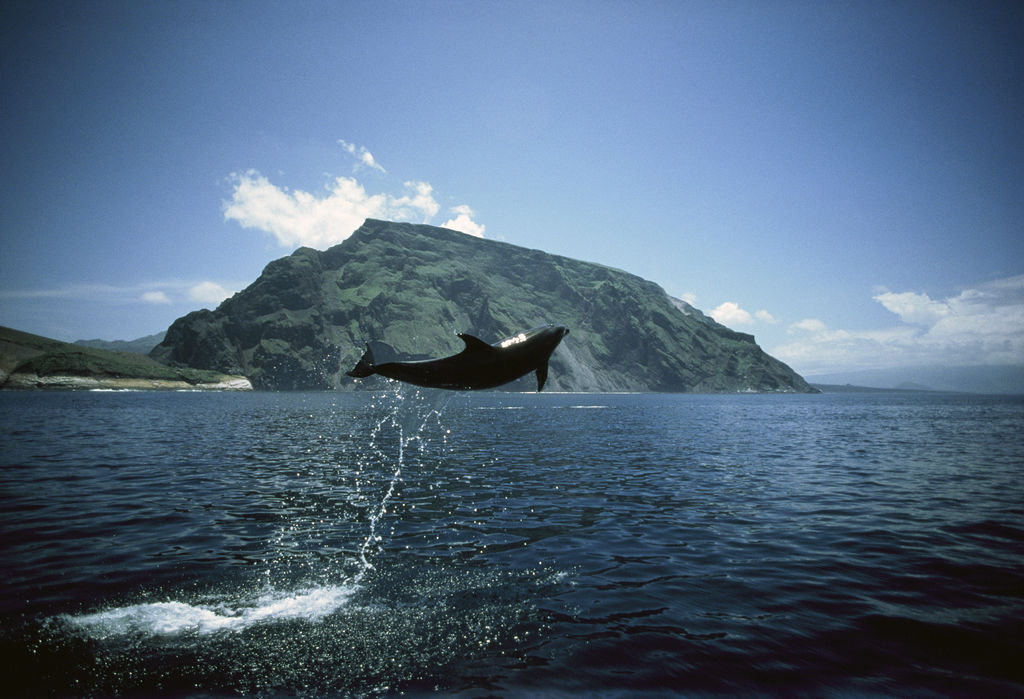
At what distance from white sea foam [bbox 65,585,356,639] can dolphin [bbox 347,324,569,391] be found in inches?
315

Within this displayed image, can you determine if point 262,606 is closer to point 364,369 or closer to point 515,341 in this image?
point 364,369

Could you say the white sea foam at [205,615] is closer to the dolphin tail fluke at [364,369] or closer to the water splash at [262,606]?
the water splash at [262,606]

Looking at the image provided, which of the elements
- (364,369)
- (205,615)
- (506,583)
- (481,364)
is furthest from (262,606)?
(481,364)

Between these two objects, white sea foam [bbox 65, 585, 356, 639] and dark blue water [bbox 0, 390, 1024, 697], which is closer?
dark blue water [bbox 0, 390, 1024, 697]

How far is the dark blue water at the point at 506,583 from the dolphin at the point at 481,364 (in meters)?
5.59

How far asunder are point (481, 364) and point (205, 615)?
9.90 metres

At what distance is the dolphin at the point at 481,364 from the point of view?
4453mm

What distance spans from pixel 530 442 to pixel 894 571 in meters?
33.4

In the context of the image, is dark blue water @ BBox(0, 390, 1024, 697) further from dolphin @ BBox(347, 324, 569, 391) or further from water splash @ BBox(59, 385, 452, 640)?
dolphin @ BBox(347, 324, 569, 391)

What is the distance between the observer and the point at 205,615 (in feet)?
31.7

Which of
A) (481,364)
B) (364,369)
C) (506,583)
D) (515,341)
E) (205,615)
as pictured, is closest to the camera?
(481,364)

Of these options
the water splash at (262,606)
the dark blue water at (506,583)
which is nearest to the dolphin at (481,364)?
the dark blue water at (506,583)

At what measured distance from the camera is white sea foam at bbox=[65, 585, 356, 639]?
29.7 ft

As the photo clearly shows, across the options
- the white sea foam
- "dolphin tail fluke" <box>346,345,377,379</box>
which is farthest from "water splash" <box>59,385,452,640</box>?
"dolphin tail fluke" <box>346,345,377,379</box>
